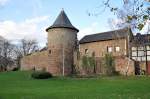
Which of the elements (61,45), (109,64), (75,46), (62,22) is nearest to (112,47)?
(109,64)

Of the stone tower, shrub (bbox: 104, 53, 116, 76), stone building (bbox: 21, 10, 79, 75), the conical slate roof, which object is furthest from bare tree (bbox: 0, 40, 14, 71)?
shrub (bbox: 104, 53, 116, 76)

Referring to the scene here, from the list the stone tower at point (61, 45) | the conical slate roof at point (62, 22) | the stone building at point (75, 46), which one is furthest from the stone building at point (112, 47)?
the conical slate roof at point (62, 22)

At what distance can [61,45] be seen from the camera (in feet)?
157

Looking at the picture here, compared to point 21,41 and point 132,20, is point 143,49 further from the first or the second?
point 21,41

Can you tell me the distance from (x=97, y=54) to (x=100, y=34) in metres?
3.78

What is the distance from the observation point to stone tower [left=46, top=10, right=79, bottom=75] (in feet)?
156

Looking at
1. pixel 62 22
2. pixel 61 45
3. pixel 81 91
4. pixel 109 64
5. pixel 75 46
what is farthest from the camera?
pixel 75 46

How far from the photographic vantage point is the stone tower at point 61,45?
47.7 meters

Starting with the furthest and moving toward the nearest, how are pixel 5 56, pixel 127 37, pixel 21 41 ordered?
pixel 21 41 → pixel 5 56 → pixel 127 37

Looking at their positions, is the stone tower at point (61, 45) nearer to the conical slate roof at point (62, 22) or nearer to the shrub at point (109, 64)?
the conical slate roof at point (62, 22)

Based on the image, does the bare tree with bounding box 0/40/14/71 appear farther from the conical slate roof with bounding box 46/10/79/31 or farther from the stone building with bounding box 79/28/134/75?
the conical slate roof with bounding box 46/10/79/31

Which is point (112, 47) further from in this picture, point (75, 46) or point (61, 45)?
point (61, 45)

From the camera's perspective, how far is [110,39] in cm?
4716

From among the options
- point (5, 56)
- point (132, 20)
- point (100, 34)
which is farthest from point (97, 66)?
point (5, 56)
